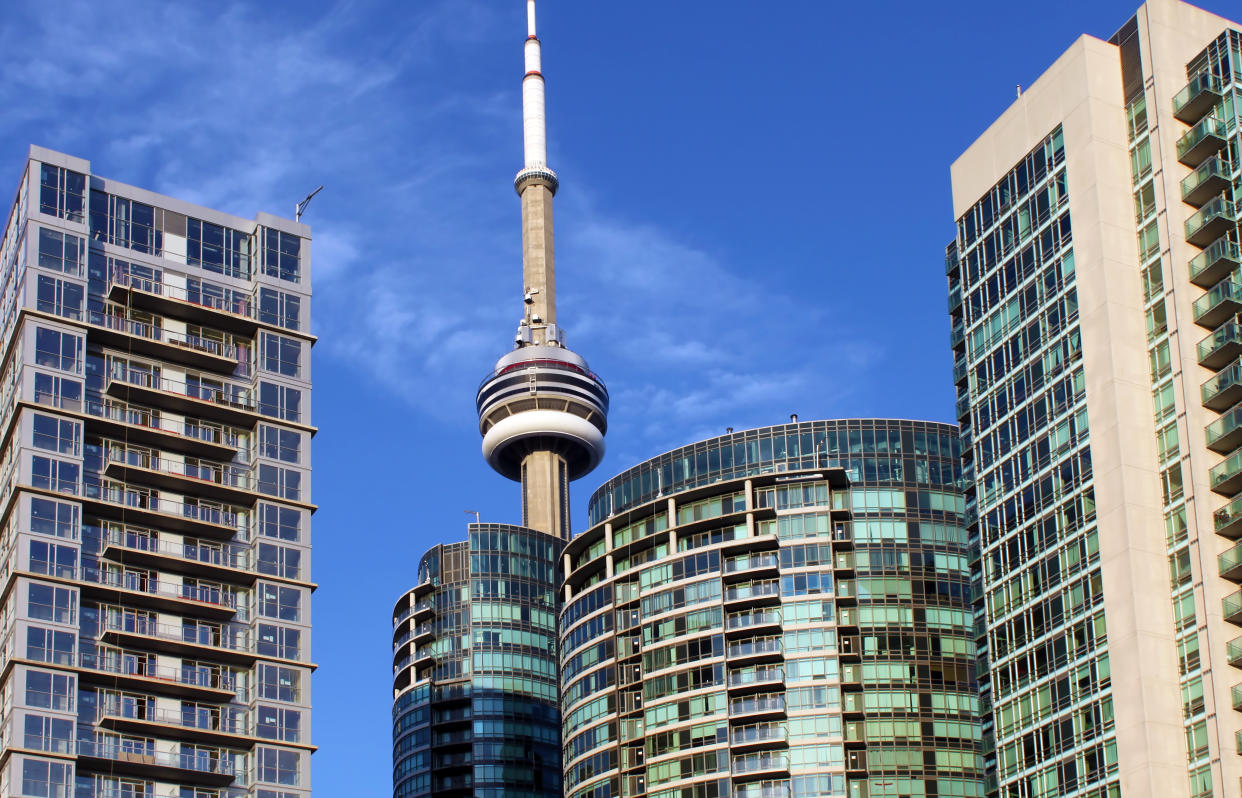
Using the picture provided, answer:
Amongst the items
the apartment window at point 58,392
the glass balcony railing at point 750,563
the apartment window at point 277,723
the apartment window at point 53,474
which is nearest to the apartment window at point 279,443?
the apartment window at point 58,392

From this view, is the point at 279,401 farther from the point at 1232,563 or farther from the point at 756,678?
the point at 1232,563

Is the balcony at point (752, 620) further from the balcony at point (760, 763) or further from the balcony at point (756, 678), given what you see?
the balcony at point (760, 763)

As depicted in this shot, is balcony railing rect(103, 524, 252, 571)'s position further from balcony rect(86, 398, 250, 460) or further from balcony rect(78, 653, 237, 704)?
balcony rect(78, 653, 237, 704)

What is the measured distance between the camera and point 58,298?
13950cm

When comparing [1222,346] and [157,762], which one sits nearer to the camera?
[1222,346]

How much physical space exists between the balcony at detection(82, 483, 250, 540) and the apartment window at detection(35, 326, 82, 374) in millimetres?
8251

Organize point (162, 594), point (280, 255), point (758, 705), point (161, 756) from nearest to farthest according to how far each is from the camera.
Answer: point (161, 756), point (162, 594), point (280, 255), point (758, 705)

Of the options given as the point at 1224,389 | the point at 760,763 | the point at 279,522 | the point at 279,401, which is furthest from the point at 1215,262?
the point at 760,763

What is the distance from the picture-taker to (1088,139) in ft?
454

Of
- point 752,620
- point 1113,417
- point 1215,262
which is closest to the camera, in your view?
point 1215,262

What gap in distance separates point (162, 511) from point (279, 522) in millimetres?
7776

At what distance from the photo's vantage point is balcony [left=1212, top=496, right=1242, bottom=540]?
12225 centimetres

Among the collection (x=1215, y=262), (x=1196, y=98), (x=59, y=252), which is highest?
(x=1196, y=98)

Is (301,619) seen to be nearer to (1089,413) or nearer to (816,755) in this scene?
(1089,413)
